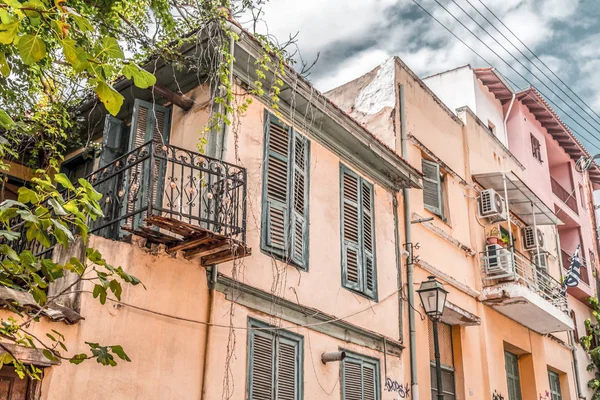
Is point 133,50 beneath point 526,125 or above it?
beneath

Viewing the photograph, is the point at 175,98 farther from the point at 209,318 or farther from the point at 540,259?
the point at 540,259

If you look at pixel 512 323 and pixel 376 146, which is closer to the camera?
pixel 376 146

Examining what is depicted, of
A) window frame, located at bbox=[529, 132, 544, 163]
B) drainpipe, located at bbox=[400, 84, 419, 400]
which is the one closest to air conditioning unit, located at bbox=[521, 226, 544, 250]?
window frame, located at bbox=[529, 132, 544, 163]

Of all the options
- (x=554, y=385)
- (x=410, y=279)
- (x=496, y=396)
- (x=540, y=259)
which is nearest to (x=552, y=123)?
(x=540, y=259)

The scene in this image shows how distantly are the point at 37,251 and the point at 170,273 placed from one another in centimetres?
200

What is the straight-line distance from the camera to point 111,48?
155 inches

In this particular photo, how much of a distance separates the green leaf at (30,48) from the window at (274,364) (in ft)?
17.8

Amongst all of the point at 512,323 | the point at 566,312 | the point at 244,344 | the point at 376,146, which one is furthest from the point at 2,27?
the point at 566,312

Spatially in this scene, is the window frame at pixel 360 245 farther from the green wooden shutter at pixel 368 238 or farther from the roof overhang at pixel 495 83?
the roof overhang at pixel 495 83

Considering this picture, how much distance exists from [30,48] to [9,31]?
15 centimetres

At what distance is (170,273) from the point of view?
7711 mm

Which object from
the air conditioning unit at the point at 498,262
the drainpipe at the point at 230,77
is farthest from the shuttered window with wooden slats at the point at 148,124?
the air conditioning unit at the point at 498,262

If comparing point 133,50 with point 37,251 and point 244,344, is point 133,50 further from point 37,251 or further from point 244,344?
point 244,344

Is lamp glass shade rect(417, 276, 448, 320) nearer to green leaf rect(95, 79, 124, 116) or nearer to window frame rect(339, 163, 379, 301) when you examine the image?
window frame rect(339, 163, 379, 301)
